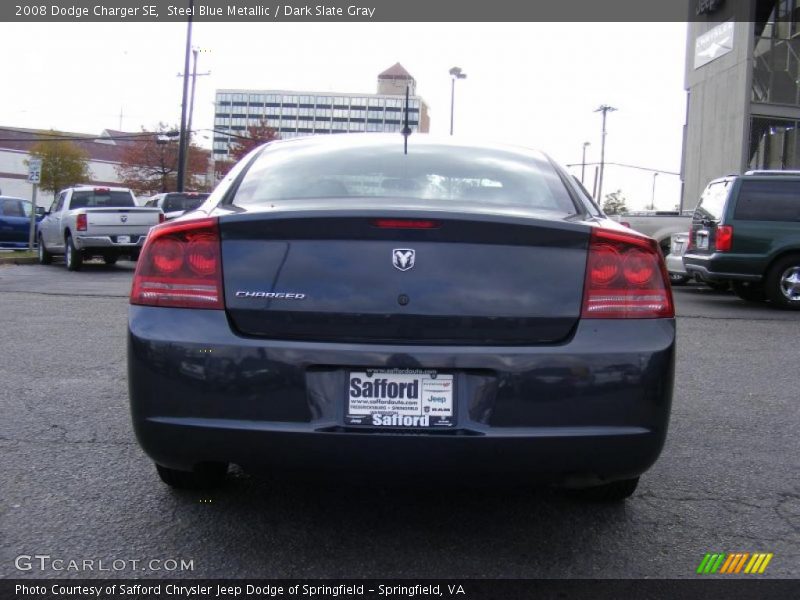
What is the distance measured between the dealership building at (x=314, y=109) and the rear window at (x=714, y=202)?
265 feet

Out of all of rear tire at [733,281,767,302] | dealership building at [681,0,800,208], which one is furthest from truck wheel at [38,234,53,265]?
dealership building at [681,0,800,208]

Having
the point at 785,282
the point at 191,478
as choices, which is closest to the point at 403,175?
the point at 191,478

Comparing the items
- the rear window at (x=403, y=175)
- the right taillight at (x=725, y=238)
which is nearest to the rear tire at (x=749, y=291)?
A: the right taillight at (x=725, y=238)

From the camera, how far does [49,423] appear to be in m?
4.41

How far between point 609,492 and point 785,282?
9234mm

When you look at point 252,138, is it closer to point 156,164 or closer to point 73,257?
point 156,164

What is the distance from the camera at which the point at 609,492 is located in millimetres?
3342

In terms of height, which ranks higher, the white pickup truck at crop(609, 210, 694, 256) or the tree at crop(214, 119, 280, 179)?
the tree at crop(214, 119, 280, 179)

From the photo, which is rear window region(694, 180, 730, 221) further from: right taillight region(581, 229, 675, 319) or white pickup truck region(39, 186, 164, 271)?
white pickup truck region(39, 186, 164, 271)

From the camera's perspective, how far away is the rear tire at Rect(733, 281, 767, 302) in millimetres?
12188

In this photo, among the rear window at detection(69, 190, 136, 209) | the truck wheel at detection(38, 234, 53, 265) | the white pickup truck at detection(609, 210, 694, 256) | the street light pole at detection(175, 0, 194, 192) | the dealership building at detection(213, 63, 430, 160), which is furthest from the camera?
the dealership building at detection(213, 63, 430, 160)

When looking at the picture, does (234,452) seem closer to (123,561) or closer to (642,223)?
(123,561)

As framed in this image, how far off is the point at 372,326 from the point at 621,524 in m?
1.37

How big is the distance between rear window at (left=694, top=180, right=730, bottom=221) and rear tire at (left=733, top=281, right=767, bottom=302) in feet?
3.91
